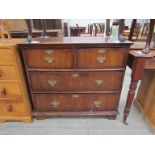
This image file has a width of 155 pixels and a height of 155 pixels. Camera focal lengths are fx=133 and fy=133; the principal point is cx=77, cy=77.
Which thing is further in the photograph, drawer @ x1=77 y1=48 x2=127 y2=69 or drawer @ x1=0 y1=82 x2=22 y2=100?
drawer @ x1=0 y1=82 x2=22 y2=100

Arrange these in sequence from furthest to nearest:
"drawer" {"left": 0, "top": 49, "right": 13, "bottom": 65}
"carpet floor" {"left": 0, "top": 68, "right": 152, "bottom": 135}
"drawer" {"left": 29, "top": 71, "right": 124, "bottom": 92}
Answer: "carpet floor" {"left": 0, "top": 68, "right": 152, "bottom": 135}, "drawer" {"left": 29, "top": 71, "right": 124, "bottom": 92}, "drawer" {"left": 0, "top": 49, "right": 13, "bottom": 65}

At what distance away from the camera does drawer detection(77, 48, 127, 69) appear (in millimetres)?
1288

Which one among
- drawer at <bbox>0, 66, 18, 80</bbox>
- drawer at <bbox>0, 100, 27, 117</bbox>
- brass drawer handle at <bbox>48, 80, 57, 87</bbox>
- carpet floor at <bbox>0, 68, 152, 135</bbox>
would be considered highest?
drawer at <bbox>0, 66, 18, 80</bbox>

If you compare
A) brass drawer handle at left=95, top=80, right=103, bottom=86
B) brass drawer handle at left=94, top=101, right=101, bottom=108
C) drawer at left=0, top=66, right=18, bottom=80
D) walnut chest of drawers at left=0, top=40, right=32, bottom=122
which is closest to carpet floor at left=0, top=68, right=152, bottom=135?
walnut chest of drawers at left=0, top=40, right=32, bottom=122

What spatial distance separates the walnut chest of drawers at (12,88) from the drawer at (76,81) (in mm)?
140

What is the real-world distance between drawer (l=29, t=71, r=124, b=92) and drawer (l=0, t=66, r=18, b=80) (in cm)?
16

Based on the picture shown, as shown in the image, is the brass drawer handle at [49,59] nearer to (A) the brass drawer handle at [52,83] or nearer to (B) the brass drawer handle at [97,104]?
(A) the brass drawer handle at [52,83]

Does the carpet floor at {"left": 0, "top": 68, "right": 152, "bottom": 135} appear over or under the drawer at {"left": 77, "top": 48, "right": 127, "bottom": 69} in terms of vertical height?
under

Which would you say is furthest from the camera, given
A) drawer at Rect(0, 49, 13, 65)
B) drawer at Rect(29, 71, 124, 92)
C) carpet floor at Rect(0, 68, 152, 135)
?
carpet floor at Rect(0, 68, 152, 135)

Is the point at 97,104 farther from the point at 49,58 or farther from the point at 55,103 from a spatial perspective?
the point at 49,58

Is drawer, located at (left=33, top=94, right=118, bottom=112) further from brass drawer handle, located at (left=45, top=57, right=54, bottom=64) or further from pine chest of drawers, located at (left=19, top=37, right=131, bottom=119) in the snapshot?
brass drawer handle, located at (left=45, top=57, right=54, bottom=64)

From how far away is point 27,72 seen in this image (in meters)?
1.41

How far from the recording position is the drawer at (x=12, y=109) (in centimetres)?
157
